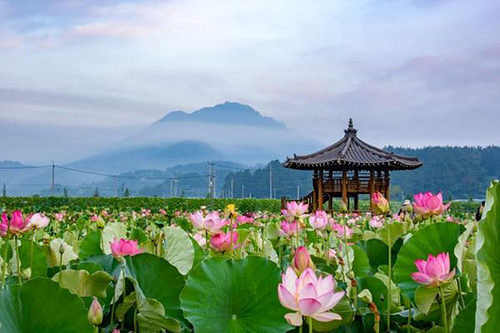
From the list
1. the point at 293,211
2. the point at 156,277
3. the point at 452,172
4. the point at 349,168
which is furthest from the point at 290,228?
the point at 452,172

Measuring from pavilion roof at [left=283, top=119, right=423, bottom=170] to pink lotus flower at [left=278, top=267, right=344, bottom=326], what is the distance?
585 inches

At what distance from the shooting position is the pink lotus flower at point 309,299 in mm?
594

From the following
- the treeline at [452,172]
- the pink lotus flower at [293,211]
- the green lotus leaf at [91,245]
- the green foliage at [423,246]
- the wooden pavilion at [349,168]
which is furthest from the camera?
the treeline at [452,172]

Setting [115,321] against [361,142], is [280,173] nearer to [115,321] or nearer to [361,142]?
[361,142]

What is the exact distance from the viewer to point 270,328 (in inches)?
28.7

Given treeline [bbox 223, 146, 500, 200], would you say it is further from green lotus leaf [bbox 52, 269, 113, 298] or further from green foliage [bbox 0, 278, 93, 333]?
green foliage [bbox 0, 278, 93, 333]

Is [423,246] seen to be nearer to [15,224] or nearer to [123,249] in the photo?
[123,249]

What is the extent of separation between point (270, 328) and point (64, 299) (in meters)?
0.26

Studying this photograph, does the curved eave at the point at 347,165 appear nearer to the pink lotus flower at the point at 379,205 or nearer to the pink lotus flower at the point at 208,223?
the pink lotus flower at the point at 208,223

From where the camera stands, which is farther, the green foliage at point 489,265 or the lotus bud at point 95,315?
the lotus bud at point 95,315

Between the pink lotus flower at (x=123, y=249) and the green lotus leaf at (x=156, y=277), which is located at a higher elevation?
the pink lotus flower at (x=123, y=249)

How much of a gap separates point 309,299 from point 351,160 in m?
15.2

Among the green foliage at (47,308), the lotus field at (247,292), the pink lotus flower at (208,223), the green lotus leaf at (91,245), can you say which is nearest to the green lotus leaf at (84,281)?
the lotus field at (247,292)

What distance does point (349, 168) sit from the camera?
16.0 metres
